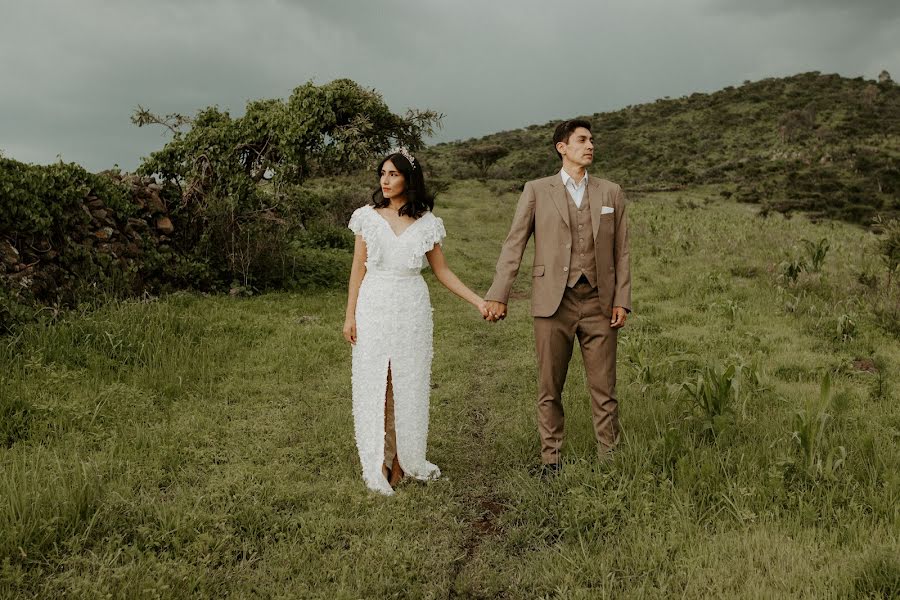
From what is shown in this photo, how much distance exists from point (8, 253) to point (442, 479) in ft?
20.8

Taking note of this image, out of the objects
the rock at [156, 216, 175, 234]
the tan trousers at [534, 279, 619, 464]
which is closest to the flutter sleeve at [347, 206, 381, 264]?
the tan trousers at [534, 279, 619, 464]

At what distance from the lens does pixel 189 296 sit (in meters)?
9.77

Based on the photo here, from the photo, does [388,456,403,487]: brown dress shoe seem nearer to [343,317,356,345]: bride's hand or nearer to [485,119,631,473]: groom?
[343,317,356,345]: bride's hand

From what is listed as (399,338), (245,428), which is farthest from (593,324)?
(245,428)

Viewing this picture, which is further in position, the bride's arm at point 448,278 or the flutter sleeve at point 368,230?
the bride's arm at point 448,278

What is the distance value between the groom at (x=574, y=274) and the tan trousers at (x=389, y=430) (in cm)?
102

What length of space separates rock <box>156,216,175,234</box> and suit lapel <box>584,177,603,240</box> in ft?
27.2

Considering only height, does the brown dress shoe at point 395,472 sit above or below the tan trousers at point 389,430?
below

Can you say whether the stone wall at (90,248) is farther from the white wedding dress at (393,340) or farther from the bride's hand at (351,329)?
the white wedding dress at (393,340)

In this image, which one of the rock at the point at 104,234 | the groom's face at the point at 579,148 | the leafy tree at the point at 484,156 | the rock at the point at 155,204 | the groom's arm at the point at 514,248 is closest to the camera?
the groom's face at the point at 579,148

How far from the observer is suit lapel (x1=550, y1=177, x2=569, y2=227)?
4.61 m

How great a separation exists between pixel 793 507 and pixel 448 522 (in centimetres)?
219

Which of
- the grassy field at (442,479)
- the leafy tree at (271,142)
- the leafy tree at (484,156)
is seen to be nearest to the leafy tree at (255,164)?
the leafy tree at (271,142)

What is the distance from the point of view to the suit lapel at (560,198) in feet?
15.1
